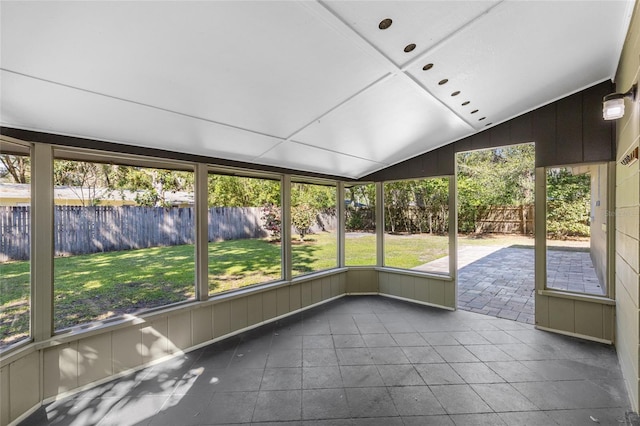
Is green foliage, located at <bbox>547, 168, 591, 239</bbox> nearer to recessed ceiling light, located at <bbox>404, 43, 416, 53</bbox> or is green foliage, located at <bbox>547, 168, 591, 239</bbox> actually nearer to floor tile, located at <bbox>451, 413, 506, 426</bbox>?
floor tile, located at <bbox>451, 413, 506, 426</bbox>

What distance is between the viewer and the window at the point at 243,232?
3229mm

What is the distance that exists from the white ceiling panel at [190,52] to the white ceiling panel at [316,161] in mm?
1011

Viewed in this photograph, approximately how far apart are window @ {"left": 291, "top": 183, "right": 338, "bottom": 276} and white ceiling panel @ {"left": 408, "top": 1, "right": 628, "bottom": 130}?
7.72 ft

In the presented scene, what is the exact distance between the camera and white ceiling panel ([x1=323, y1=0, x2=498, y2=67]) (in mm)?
1444

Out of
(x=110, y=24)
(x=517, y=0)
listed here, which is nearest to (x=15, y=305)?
(x=110, y=24)

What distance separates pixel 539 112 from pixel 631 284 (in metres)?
2.29

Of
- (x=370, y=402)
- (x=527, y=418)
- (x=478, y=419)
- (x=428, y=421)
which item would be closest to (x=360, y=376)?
(x=370, y=402)

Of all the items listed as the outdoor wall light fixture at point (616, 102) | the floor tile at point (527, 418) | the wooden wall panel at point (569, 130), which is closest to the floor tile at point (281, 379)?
the floor tile at point (527, 418)

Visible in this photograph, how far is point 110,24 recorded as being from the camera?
1.24 m

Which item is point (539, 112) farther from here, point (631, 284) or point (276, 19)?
point (276, 19)

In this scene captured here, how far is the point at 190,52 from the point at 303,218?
2.98m

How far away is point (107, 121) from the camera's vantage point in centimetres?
203

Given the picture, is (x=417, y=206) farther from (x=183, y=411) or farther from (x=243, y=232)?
(x=183, y=411)

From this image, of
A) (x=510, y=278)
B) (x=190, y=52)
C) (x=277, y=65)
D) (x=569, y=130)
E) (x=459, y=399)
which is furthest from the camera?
(x=510, y=278)
